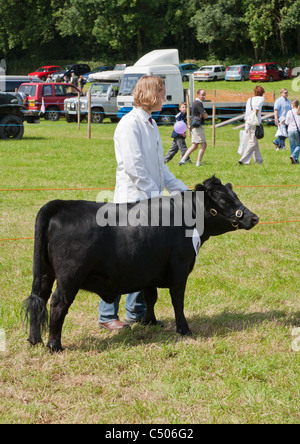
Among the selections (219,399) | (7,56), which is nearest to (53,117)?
(219,399)

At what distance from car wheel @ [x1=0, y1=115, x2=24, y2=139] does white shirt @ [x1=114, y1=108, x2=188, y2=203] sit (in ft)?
52.1

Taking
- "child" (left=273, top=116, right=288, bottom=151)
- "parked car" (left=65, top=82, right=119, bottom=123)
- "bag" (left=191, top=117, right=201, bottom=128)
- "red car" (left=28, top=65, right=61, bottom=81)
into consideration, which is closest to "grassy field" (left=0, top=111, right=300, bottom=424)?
"bag" (left=191, top=117, right=201, bottom=128)

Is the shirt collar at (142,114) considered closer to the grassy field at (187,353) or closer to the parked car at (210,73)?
the grassy field at (187,353)

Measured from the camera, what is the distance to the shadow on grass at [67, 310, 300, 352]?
184 inches

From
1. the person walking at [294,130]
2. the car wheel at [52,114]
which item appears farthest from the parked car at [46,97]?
the person walking at [294,130]

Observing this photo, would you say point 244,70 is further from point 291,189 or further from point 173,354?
point 173,354

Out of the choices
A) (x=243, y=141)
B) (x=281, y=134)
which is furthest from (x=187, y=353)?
(x=281, y=134)

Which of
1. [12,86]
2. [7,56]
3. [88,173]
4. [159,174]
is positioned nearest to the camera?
[159,174]

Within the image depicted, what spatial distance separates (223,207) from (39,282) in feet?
5.24

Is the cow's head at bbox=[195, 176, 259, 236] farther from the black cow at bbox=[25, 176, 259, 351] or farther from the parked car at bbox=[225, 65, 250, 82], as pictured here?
the parked car at bbox=[225, 65, 250, 82]

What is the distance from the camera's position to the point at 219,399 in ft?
12.2

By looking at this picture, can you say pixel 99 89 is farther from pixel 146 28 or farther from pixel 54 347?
pixel 146 28

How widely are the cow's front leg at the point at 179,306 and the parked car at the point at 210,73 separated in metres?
44.6

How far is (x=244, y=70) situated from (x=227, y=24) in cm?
690
